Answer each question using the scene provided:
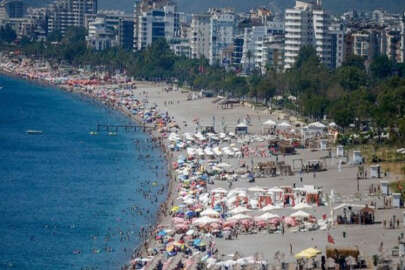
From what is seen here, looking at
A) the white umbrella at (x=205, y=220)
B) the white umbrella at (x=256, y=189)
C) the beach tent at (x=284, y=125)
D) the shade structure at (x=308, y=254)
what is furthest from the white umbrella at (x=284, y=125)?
the shade structure at (x=308, y=254)

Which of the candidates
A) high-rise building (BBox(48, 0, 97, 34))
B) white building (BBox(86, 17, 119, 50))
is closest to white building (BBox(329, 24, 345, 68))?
white building (BBox(86, 17, 119, 50))

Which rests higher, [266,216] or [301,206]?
[301,206]

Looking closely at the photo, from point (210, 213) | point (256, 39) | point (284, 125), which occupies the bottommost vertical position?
point (210, 213)

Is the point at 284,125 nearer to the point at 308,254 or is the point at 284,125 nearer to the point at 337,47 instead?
the point at 308,254

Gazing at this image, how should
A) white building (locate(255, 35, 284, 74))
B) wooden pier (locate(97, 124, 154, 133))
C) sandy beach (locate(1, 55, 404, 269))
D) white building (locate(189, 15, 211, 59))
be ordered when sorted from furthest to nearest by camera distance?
1. white building (locate(189, 15, 211, 59))
2. white building (locate(255, 35, 284, 74))
3. wooden pier (locate(97, 124, 154, 133))
4. sandy beach (locate(1, 55, 404, 269))

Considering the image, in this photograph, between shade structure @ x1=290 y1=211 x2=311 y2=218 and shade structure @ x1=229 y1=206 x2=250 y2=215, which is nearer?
shade structure @ x1=290 y1=211 x2=311 y2=218

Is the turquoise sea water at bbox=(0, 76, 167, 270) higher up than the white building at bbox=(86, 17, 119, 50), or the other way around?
the white building at bbox=(86, 17, 119, 50)

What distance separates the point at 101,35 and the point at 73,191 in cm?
10054

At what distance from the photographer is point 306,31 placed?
112625 mm

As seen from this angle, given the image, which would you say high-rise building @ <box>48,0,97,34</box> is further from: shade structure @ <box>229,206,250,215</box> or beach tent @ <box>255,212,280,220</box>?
beach tent @ <box>255,212,280,220</box>

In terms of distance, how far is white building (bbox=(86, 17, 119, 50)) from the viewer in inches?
6230

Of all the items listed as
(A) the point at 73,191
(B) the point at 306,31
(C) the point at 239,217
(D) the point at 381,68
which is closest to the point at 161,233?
(C) the point at 239,217

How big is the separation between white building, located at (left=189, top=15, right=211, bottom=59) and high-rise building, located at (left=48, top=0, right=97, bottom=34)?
181ft

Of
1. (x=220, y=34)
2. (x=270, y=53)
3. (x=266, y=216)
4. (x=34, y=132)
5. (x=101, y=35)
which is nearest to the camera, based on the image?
(x=266, y=216)
